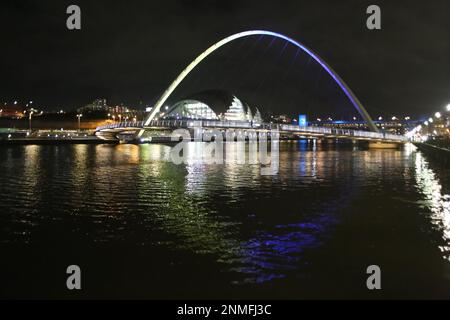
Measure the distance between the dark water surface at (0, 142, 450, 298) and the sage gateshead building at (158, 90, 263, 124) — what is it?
127374mm

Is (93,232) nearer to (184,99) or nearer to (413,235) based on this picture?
(413,235)

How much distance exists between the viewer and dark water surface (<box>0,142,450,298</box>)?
32.2 feet

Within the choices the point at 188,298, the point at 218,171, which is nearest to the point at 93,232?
the point at 188,298

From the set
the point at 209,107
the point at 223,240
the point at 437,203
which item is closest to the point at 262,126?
the point at 437,203

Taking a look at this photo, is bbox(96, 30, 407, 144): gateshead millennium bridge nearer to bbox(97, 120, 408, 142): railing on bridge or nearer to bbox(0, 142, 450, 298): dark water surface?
bbox(97, 120, 408, 142): railing on bridge

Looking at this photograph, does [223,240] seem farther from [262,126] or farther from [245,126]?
[262,126]

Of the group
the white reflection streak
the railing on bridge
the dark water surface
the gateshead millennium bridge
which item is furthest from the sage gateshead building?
the dark water surface

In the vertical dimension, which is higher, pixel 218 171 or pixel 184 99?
pixel 184 99

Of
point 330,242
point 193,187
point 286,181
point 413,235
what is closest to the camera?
point 330,242

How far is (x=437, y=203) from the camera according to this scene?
67.7 ft

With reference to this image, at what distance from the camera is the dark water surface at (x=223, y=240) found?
9.81m
